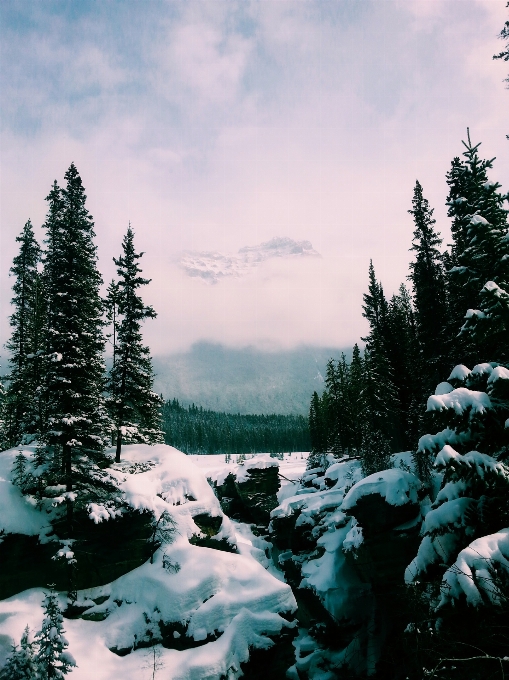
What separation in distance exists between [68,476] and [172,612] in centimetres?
783

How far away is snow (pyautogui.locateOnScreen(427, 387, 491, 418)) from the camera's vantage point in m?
8.13

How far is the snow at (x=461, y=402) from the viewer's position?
26.7 ft

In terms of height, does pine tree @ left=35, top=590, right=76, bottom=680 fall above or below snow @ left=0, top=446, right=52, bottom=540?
below

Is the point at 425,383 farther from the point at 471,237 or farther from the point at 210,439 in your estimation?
the point at 210,439

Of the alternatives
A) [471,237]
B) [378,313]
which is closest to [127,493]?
[471,237]

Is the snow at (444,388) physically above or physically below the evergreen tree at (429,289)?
below

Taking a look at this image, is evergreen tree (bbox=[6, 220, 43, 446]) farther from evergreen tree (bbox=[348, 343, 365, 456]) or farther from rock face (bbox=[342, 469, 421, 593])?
evergreen tree (bbox=[348, 343, 365, 456])

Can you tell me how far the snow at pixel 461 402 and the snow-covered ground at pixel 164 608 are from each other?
1405 centimetres

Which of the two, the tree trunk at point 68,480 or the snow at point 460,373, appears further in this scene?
the tree trunk at point 68,480

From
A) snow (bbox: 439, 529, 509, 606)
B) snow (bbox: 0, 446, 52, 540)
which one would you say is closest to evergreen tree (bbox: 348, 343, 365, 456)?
snow (bbox: 0, 446, 52, 540)

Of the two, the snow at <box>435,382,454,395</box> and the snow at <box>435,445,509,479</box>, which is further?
the snow at <box>435,382,454,395</box>

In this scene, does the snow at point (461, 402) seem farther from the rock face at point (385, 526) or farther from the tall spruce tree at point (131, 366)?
the tall spruce tree at point (131, 366)

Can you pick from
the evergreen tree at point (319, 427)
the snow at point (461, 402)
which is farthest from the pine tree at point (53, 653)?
the evergreen tree at point (319, 427)

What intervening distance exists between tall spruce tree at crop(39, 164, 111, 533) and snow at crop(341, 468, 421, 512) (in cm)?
1287
